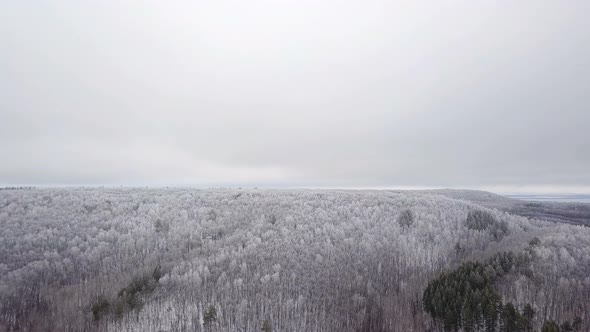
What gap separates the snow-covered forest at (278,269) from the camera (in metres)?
7.33

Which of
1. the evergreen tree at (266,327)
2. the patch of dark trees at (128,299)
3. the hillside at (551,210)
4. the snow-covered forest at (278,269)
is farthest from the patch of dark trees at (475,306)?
the hillside at (551,210)

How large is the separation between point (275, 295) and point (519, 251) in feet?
29.7

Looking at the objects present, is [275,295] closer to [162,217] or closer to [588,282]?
[588,282]

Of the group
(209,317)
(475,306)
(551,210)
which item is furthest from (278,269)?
(551,210)

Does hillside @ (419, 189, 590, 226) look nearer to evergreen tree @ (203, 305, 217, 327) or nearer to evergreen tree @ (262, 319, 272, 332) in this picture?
evergreen tree @ (262, 319, 272, 332)

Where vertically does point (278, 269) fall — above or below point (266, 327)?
above

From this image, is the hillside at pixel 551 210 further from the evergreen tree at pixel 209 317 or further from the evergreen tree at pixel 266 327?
the evergreen tree at pixel 209 317

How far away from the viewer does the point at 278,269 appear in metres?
10.2

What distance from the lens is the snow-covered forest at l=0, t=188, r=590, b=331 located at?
733 cm

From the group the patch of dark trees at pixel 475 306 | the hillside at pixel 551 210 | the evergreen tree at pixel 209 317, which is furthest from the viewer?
the hillside at pixel 551 210

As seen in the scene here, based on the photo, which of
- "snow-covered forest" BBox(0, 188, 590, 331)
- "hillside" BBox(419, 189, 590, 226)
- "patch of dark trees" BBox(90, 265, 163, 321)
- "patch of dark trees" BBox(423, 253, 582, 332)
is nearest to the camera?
"patch of dark trees" BBox(423, 253, 582, 332)

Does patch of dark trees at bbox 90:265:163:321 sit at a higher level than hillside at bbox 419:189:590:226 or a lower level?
lower

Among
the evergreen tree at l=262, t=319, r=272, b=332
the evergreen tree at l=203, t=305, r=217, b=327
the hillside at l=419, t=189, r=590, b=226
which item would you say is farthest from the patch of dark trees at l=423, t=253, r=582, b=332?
the hillside at l=419, t=189, r=590, b=226

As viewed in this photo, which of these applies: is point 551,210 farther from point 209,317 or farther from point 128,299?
point 128,299
